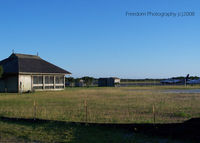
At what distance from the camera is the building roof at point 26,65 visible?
3428cm

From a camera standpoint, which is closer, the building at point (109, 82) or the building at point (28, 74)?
the building at point (28, 74)

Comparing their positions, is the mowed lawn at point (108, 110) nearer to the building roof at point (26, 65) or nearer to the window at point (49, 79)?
the building roof at point (26, 65)

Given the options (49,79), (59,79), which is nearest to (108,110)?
(49,79)

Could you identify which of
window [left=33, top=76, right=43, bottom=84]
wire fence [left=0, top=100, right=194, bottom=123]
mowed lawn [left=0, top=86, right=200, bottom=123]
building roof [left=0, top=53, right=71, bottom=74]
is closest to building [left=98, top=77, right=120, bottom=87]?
building roof [left=0, top=53, right=71, bottom=74]

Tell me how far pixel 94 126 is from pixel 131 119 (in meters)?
2.22

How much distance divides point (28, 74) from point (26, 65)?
1.88m

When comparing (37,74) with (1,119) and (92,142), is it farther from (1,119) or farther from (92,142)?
(92,142)

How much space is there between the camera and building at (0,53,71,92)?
33969mm

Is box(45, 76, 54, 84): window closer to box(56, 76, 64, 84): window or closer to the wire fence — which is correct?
box(56, 76, 64, 84): window

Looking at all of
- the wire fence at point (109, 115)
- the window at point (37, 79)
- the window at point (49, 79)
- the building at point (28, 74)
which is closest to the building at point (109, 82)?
the building at point (28, 74)

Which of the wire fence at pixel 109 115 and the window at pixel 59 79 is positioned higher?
the window at pixel 59 79

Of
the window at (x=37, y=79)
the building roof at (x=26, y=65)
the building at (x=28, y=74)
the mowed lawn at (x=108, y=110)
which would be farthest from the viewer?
the window at (x=37, y=79)

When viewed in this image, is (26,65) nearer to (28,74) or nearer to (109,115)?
(28,74)

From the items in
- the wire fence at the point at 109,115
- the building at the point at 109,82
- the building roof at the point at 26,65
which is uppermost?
the building roof at the point at 26,65
